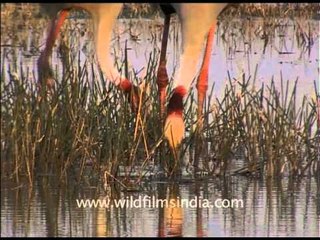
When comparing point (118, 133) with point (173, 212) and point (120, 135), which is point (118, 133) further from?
point (173, 212)

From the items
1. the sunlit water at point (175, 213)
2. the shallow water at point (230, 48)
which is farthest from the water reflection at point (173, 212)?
the shallow water at point (230, 48)

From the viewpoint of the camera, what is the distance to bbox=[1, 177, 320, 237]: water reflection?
15.3 feet

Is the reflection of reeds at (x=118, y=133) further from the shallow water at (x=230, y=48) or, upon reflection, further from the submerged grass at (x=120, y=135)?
the shallow water at (x=230, y=48)

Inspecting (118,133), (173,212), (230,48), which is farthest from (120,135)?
(230,48)

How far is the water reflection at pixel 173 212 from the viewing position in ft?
15.3

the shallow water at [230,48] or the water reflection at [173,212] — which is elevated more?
the shallow water at [230,48]

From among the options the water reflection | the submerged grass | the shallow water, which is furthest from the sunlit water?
the shallow water

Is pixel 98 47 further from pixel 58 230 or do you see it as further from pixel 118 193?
pixel 58 230

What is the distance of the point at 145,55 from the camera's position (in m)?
9.05

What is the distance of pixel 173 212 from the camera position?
4969 mm

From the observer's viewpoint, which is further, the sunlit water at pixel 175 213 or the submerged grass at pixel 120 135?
the submerged grass at pixel 120 135

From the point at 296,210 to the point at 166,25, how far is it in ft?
6.01

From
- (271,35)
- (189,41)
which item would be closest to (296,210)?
A: (189,41)

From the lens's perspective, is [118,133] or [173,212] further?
[118,133]
